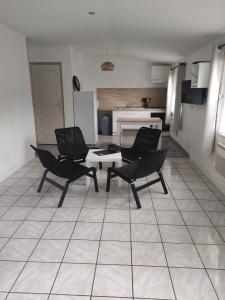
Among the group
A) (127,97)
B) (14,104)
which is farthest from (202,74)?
(127,97)

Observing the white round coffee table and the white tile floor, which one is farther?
the white round coffee table

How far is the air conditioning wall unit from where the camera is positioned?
713 centimetres

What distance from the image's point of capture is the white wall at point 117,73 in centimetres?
731

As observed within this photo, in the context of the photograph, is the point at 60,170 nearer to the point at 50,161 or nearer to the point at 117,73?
the point at 50,161

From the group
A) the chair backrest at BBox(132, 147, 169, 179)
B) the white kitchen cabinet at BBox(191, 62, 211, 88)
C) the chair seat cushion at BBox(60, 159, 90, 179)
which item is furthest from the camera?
the white kitchen cabinet at BBox(191, 62, 211, 88)

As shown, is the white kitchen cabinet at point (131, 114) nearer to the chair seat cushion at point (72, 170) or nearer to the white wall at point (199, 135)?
the white wall at point (199, 135)

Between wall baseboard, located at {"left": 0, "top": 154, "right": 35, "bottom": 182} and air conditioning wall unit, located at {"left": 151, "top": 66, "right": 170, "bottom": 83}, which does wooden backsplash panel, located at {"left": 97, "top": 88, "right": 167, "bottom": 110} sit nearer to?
air conditioning wall unit, located at {"left": 151, "top": 66, "right": 170, "bottom": 83}

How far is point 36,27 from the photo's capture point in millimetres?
3611

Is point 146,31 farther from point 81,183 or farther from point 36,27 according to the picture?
point 81,183

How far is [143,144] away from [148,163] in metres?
1.29

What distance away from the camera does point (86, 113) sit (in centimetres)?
564

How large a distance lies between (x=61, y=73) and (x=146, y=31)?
8.60 feet

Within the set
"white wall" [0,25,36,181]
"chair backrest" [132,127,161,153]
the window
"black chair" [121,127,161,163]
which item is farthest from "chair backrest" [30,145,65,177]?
the window

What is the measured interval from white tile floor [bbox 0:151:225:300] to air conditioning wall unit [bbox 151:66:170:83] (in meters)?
4.75
